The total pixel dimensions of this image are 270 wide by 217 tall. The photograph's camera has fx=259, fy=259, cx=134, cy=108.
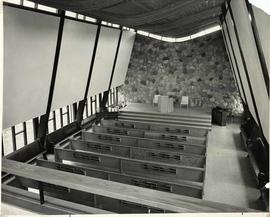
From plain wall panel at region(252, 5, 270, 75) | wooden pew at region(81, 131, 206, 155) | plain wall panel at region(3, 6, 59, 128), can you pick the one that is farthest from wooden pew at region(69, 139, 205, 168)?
plain wall panel at region(252, 5, 270, 75)

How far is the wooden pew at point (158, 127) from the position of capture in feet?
21.9

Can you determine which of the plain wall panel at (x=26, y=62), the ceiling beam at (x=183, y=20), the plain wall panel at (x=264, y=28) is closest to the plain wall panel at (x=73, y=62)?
the plain wall panel at (x=26, y=62)

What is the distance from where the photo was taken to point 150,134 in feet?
22.0

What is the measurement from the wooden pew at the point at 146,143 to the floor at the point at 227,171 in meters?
0.37

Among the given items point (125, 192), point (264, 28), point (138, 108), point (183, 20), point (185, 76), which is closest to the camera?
point (264, 28)

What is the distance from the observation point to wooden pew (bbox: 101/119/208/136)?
21.9 ft

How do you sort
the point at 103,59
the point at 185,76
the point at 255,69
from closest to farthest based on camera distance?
1. the point at 255,69
2. the point at 185,76
3. the point at 103,59

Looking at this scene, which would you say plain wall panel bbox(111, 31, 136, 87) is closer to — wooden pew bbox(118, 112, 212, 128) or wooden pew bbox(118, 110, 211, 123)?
wooden pew bbox(118, 110, 211, 123)

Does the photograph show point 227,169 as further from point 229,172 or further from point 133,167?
point 133,167

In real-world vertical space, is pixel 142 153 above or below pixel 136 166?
above

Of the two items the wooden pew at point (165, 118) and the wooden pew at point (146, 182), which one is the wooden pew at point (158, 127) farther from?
the wooden pew at point (146, 182)

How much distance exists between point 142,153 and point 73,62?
2.70m

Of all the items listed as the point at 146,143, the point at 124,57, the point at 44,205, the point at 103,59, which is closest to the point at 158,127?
the point at 146,143

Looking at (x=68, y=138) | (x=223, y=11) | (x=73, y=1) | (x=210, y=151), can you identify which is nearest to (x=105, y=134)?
(x=68, y=138)
